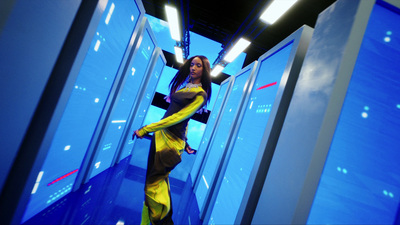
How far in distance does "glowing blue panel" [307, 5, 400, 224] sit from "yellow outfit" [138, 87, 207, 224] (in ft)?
3.79

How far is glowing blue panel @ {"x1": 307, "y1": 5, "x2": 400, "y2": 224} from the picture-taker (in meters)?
0.77

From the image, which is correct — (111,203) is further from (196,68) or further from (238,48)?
(238,48)

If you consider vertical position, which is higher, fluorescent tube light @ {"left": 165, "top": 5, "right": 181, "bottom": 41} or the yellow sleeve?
fluorescent tube light @ {"left": 165, "top": 5, "right": 181, "bottom": 41}

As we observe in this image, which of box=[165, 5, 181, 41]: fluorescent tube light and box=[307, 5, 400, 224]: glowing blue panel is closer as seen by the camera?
box=[307, 5, 400, 224]: glowing blue panel

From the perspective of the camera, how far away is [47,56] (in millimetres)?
998

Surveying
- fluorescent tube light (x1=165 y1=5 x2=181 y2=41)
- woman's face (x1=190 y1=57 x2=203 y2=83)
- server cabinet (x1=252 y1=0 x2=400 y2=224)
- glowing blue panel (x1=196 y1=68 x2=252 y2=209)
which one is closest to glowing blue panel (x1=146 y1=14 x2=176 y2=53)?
fluorescent tube light (x1=165 y1=5 x2=181 y2=41)

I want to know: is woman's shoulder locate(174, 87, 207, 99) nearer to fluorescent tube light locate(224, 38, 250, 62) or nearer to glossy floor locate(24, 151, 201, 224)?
glossy floor locate(24, 151, 201, 224)

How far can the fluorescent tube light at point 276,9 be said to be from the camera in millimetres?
2854

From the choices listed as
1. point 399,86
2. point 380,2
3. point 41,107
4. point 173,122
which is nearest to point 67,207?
point 41,107

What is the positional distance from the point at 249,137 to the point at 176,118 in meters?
0.71

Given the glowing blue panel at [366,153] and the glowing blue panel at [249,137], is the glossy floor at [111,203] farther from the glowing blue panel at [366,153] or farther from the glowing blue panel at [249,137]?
the glowing blue panel at [366,153]

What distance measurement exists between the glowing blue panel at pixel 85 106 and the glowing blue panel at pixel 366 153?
1.77 meters

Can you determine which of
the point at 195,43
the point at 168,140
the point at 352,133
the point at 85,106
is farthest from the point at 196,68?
the point at 195,43

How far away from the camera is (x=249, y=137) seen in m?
1.67
